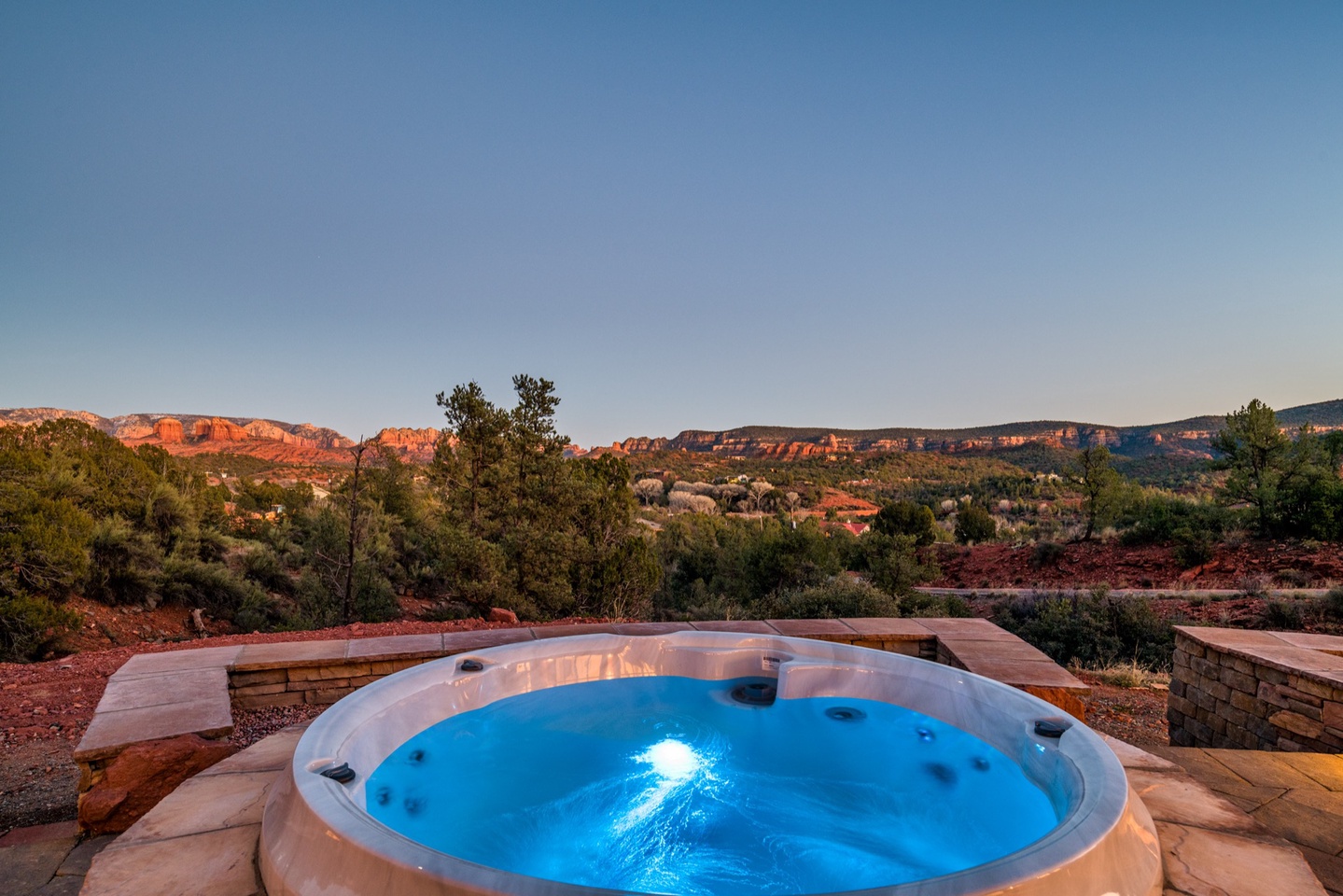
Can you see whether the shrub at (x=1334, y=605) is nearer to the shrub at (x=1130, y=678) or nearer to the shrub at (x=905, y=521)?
the shrub at (x=1130, y=678)

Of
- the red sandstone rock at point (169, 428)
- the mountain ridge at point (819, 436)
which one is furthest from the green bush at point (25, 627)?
the red sandstone rock at point (169, 428)

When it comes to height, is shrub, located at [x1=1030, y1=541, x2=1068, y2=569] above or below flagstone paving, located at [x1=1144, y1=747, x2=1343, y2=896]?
below

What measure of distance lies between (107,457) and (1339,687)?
43.9 ft

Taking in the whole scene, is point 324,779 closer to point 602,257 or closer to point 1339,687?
point 1339,687

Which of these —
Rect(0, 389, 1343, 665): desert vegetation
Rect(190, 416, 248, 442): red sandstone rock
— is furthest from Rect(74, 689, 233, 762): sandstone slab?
Rect(190, 416, 248, 442): red sandstone rock

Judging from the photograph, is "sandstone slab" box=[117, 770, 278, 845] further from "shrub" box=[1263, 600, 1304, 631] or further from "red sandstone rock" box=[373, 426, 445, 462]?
"red sandstone rock" box=[373, 426, 445, 462]

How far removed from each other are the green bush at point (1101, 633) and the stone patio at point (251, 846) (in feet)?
15.2

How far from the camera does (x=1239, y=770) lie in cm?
260

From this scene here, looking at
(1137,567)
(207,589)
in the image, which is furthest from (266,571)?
(1137,567)

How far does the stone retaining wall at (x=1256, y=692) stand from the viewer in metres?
2.93

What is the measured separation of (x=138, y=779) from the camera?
2148 millimetres

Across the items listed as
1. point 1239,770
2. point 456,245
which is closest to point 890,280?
point 456,245

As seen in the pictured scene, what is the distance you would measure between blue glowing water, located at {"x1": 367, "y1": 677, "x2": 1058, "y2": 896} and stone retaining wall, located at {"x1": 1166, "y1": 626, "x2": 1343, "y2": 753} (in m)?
1.80

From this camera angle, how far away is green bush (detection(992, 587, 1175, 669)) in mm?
6117
